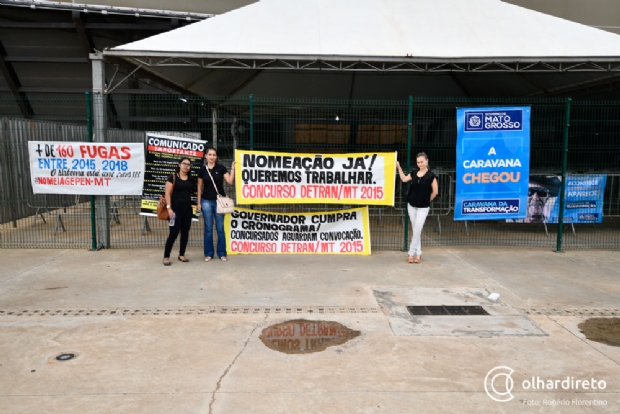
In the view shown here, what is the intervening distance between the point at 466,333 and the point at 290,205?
478 cm

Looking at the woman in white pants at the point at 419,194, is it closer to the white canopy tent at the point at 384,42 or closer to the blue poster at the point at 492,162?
the blue poster at the point at 492,162

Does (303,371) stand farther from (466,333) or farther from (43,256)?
(43,256)

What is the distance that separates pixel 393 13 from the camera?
1048 centimetres

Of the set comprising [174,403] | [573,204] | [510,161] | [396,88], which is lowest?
[174,403]

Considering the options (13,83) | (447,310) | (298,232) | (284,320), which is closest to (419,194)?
(298,232)

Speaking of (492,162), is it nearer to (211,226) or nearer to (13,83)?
(211,226)

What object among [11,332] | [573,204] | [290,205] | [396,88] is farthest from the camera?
[396,88]

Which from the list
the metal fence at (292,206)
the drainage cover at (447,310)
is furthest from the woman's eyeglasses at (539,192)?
the drainage cover at (447,310)

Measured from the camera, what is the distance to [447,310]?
590 cm

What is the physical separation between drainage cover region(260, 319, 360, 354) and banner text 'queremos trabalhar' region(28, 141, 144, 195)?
4.84m

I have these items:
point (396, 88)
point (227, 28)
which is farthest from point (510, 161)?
point (396, 88)

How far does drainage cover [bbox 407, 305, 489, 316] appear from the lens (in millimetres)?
5797

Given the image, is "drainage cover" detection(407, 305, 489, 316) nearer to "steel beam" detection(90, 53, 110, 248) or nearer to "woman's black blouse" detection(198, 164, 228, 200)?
"woman's black blouse" detection(198, 164, 228, 200)

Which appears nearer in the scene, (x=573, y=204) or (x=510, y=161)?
(x=510, y=161)
